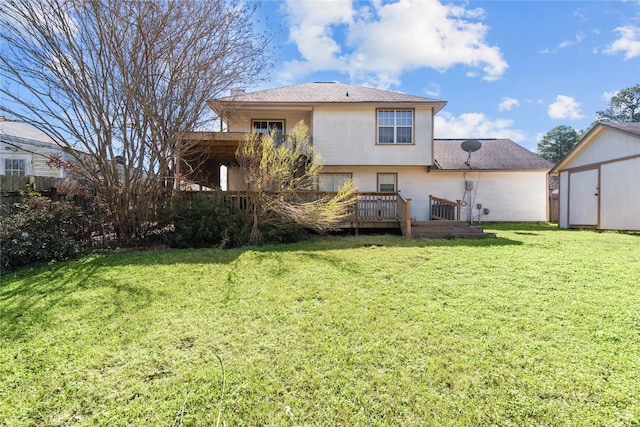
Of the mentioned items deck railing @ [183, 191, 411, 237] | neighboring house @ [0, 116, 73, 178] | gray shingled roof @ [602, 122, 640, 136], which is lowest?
deck railing @ [183, 191, 411, 237]

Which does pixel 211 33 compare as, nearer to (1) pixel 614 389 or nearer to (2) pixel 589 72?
(1) pixel 614 389

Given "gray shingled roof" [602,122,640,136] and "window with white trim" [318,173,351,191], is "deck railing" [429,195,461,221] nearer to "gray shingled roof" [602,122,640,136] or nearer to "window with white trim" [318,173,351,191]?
"window with white trim" [318,173,351,191]

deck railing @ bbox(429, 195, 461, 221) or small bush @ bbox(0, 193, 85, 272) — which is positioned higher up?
deck railing @ bbox(429, 195, 461, 221)

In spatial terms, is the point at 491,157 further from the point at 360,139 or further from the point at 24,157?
the point at 24,157

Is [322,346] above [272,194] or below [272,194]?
below

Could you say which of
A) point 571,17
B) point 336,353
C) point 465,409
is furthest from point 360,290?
point 571,17

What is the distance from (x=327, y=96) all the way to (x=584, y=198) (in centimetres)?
1155

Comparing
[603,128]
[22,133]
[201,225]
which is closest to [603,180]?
[603,128]

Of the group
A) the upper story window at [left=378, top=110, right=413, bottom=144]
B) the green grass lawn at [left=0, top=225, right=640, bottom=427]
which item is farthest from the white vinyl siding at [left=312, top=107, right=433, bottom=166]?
the green grass lawn at [left=0, top=225, right=640, bottom=427]

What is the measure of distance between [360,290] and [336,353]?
166cm

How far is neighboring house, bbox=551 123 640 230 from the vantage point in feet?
32.6

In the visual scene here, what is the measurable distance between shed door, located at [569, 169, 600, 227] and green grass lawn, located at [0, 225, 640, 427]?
816 cm

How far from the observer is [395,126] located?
12.8m

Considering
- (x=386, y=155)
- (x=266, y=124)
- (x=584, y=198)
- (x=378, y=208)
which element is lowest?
(x=378, y=208)
